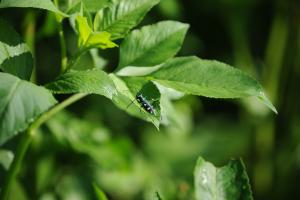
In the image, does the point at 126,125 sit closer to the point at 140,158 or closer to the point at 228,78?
the point at 140,158

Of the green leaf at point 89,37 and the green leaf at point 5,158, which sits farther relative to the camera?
the green leaf at point 5,158

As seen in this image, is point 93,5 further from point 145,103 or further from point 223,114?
point 223,114

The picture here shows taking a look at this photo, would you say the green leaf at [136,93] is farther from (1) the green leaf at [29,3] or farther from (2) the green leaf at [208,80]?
(1) the green leaf at [29,3]

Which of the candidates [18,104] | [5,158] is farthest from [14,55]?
[5,158]

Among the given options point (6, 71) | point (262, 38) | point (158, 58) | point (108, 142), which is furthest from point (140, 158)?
point (6, 71)

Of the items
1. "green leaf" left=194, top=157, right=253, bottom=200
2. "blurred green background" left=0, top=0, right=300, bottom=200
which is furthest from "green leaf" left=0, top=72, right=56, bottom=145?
"blurred green background" left=0, top=0, right=300, bottom=200

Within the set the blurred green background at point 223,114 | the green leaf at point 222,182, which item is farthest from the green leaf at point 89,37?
the blurred green background at point 223,114
